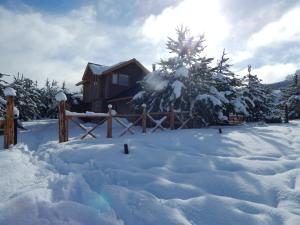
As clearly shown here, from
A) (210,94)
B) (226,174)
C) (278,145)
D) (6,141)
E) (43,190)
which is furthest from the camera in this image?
(210,94)

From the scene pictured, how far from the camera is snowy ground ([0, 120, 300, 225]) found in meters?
3.61

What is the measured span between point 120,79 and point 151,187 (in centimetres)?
2271

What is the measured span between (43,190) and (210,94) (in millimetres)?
14196

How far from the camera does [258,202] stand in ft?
13.6

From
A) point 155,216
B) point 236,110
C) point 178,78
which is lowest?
point 155,216

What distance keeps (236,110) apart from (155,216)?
1687 cm

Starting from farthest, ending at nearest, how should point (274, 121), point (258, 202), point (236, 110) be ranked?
point (274, 121) → point (236, 110) → point (258, 202)

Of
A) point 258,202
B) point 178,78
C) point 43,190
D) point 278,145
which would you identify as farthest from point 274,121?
point 43,190

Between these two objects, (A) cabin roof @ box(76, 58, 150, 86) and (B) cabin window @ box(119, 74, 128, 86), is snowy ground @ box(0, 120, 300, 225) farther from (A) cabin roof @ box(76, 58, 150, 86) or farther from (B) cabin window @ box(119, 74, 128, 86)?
(B) cabin window @ box(119, 74, 128, 86)

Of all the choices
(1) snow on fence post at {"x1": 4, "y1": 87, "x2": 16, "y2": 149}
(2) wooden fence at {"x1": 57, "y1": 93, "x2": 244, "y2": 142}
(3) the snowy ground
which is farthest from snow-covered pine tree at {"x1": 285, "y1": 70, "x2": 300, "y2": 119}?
(1) snow on fence post at {"x1": 4, "y1": 87, "x2": 16, "y2": 149}

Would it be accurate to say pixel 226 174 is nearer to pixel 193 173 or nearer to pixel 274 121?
pixel 193 173

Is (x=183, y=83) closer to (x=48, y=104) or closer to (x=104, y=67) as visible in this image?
(x=104, y=67)

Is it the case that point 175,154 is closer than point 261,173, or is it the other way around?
point 261,173

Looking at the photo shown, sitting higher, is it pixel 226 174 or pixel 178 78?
pixel 178 78
